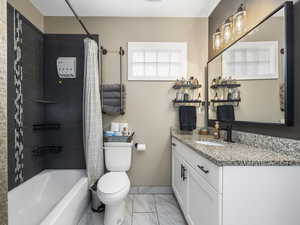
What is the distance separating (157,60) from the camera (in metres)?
2.57

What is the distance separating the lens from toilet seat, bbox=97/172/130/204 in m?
1.59

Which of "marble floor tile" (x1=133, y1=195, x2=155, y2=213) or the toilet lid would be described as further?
"marble floor tile" (x1=133, y1=195, x2=155, y2=213)

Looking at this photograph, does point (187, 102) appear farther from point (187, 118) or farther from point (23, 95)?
point (23, 95)

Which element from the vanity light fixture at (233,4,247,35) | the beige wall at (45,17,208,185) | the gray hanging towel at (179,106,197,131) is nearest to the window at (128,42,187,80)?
the beige wall at (45,17,208,185)

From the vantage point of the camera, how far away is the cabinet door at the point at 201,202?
1067 mm

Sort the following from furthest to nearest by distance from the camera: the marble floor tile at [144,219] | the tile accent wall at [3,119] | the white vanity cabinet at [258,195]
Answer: the marble floor tile at [144,219] < the white vanity cabinet at [258,195] < the tile accent wall at [3,119]

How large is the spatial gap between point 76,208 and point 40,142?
43.0 inches

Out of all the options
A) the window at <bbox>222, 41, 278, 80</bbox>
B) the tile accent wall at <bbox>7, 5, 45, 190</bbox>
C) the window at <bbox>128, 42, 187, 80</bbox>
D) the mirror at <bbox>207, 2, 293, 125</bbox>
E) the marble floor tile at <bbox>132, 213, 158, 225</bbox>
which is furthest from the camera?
the window at <bbox>128, 42, 187, 80</bbox>

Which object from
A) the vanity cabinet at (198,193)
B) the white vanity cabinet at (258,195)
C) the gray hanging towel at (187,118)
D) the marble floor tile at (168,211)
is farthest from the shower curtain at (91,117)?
the white vanity cabinet at (258,195)

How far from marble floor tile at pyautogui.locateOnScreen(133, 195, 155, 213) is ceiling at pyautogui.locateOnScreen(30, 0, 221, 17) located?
2596mm

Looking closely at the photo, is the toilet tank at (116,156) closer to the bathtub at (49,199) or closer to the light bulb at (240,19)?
the bathtub at (49,199)

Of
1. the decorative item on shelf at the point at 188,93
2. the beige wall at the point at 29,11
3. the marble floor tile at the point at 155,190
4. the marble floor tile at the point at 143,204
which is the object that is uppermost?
the beige wall at the point at 29,11

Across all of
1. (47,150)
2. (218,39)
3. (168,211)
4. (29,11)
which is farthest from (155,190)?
(29,11)

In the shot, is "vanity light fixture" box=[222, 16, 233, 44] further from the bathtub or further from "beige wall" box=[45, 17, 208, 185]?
the bathtub
